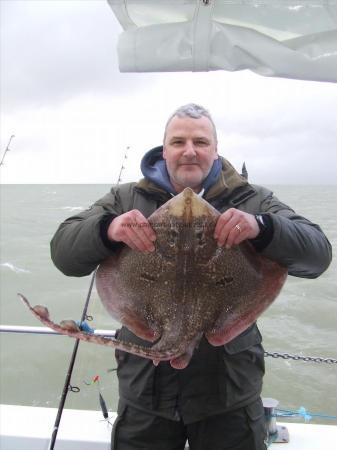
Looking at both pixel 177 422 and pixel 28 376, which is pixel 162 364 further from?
pixel 28 376

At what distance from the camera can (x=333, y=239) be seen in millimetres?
22938

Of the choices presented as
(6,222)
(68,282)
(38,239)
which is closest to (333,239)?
(68,282)

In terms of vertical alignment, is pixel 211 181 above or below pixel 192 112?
below

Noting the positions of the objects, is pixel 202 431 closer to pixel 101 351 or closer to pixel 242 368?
pixel 242 368

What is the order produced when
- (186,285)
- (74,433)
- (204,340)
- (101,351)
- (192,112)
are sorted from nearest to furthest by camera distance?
(186,285)
(204,340)
(192,112)
(74,433)
(101,351)

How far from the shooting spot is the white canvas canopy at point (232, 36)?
8.07 feet

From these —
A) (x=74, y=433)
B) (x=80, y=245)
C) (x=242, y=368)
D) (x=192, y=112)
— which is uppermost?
(x=192, y=112)

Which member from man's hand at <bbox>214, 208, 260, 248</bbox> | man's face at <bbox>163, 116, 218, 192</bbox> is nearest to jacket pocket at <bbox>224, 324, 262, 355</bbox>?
man's hand at <bbox>214, 208, 260, 248</bbox>

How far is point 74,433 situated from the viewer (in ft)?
11.0

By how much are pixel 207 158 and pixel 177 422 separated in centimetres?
166

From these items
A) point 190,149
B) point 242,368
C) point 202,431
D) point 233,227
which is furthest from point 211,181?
point 202,431

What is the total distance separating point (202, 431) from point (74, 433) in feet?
4.48

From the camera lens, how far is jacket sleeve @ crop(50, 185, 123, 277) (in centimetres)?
223

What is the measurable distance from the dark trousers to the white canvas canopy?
2144 mm
